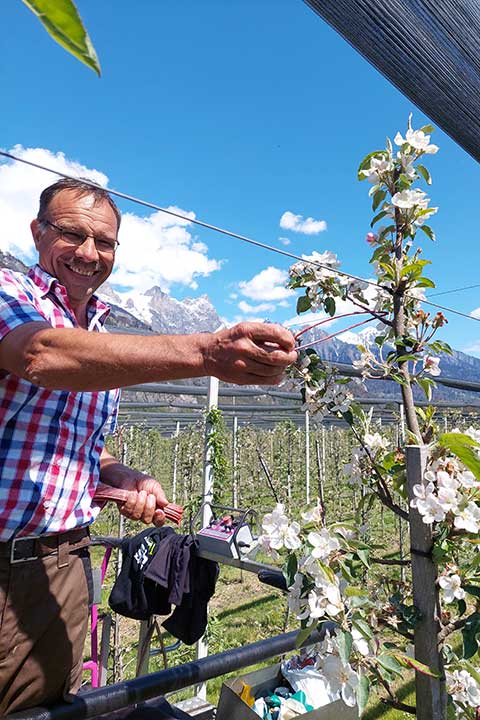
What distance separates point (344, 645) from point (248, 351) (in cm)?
52

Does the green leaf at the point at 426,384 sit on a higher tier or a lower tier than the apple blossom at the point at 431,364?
lower

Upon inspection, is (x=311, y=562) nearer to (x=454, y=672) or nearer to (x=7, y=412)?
(x=454, y=672)

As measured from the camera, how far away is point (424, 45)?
0.77 metres

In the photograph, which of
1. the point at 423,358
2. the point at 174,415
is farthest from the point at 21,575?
the point at 174,415

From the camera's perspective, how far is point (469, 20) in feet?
2.67

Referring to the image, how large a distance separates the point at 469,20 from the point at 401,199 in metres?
0.37

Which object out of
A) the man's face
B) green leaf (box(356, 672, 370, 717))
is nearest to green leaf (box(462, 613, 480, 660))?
green leaf (box(356, 672, 370, 717))

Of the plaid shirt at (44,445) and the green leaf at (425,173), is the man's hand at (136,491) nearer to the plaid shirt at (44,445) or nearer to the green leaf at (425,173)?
the plaid shirt at (44,445)

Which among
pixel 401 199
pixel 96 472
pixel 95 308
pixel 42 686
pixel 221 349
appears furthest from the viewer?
pixel 95 308

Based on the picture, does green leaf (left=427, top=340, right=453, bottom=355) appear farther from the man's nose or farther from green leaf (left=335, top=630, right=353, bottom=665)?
the man's nose

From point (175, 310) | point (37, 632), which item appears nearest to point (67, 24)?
point (37, 632)

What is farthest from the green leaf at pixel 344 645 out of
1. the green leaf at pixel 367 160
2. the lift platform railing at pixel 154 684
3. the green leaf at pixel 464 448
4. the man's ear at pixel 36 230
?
the man's ear at pixel 36 230

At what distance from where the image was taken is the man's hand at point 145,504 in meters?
1.37

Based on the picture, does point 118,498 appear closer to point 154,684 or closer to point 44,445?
point 44,445
